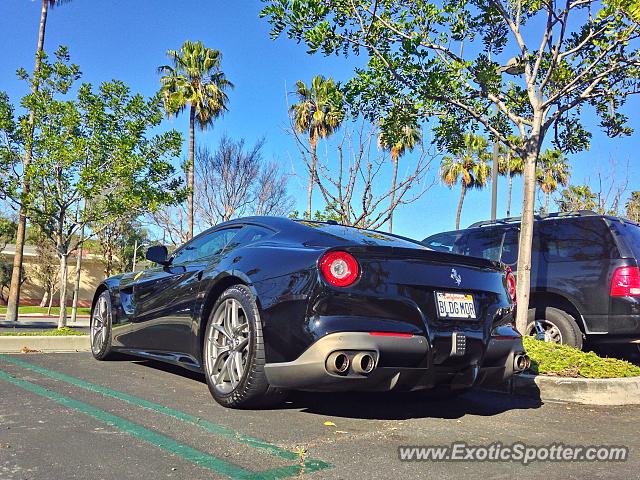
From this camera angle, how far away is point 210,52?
25.4 metres

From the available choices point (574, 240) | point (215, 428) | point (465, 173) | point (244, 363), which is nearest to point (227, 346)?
point (244, 363)

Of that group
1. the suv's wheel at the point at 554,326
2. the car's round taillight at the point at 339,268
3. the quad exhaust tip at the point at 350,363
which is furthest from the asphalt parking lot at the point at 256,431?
the suv's wheel at the point at 554,326

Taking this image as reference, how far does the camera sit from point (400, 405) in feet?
14.2

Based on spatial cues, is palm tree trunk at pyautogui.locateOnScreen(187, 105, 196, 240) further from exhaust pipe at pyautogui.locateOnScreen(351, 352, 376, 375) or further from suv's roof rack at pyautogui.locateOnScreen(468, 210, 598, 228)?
exhaust pipe at pyautogui.locateOnScreen(351, 352, 376, 375)

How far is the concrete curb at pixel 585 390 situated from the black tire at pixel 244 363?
2514 mm

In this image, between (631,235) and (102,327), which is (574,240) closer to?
(631,235)

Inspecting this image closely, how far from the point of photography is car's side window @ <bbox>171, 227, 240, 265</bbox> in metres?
4.88

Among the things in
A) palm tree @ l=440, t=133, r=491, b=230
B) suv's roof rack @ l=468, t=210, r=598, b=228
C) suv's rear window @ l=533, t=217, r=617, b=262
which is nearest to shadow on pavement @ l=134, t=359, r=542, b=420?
suv's rear window @ l=533, t=217, r=617, b=262

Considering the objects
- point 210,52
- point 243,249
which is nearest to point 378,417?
point 243,249

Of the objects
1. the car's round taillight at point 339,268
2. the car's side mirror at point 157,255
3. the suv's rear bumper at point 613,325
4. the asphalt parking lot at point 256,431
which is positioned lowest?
the asphalt parking lot at point 256,431

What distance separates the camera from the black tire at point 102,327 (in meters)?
6.02

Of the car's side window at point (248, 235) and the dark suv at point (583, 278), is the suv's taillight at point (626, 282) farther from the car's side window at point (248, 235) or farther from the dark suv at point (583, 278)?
the car's side window at point (248, 235)

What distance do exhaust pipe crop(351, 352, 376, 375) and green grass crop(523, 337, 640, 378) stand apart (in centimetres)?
271

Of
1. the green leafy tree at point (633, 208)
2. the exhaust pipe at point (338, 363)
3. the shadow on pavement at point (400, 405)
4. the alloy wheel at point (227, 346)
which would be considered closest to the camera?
the exhaust pipe at point (338, 363)
